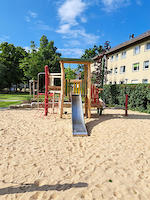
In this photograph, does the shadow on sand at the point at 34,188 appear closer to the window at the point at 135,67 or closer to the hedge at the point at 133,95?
the hedge at the point at 133,95

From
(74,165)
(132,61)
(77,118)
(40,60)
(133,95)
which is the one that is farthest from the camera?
(40,60)

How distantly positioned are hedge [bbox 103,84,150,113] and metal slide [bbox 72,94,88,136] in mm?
6202

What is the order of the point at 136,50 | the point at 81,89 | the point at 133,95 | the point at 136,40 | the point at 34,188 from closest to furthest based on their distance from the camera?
1. the point at 34,188
2. the point at 81,89
3. the point at 133,95
4. the point at 136,40
5. the point at 136,50

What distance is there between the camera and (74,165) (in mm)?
3318

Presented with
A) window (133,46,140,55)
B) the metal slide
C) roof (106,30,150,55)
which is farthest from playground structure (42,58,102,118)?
window (133,46,140,55)

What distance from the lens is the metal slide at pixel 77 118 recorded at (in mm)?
5421

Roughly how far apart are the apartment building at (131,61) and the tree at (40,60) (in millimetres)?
13092

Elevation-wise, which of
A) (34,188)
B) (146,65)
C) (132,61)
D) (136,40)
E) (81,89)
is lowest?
(34,188)

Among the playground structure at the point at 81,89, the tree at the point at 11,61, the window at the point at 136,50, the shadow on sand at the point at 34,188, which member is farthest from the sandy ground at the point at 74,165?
the tree at the point at 11,61

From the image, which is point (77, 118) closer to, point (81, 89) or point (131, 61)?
point (81, 89)

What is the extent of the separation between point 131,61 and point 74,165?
801 inches

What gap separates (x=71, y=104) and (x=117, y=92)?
358 inches

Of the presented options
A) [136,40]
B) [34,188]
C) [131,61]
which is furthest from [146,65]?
[34,188]

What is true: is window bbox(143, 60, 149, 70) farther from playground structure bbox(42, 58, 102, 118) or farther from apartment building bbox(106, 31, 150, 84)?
playground structure bbox(42, 58, 102, 118)
